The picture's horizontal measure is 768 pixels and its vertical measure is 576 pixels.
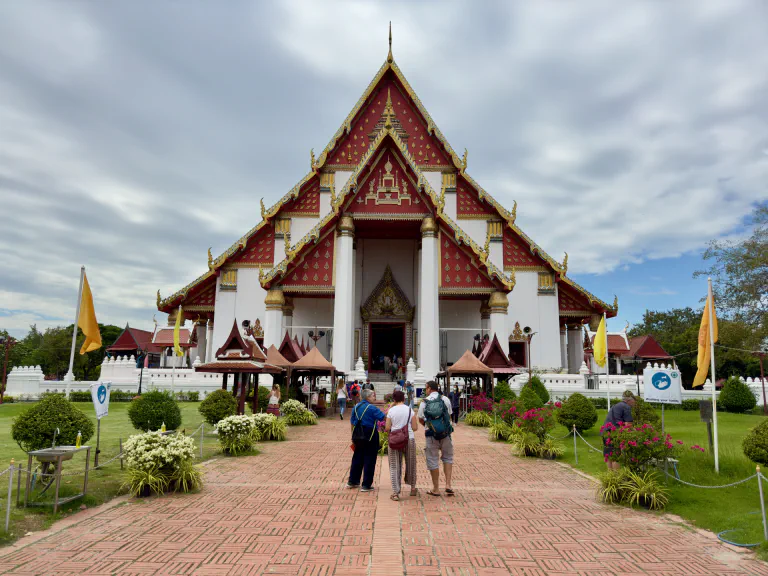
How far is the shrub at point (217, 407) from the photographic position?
1266cm

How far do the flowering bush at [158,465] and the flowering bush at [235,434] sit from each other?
112 inches

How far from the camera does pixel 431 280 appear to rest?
23.7m

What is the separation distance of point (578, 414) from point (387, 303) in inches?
579

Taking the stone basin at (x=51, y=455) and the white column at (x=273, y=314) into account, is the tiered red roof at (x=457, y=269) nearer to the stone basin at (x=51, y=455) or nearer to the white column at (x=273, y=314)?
the white column at (x=273, y=314)

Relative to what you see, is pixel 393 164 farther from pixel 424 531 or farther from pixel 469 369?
pixel 424 531

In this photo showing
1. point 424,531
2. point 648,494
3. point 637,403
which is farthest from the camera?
point 637,403

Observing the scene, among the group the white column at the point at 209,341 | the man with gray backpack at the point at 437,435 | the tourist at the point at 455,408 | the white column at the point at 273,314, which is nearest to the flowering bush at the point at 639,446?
the man with gray backpack at the point at 437,435

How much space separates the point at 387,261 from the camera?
28.1 m

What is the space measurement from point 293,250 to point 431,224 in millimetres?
5991

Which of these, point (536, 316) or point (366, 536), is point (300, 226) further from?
point (366, 536)

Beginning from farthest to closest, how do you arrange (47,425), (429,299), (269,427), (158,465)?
1. (429,299)
2. (269,427)
3. (158,465)
4. (47,425)

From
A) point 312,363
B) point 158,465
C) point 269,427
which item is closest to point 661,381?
point 269,427

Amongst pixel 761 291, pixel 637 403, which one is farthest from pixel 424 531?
pixel 761 291

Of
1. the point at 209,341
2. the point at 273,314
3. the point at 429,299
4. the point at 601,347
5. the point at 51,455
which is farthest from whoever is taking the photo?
the point at 209,341
